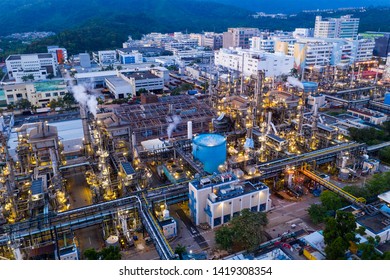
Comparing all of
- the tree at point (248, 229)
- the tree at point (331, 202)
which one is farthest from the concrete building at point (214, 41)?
the tree at point (248, 229)

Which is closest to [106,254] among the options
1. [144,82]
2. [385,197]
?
[385,197]

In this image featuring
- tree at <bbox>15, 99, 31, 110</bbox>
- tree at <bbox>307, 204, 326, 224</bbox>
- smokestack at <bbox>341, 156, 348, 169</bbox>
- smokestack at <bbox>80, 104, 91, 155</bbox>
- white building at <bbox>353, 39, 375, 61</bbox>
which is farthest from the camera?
white building at <bbox>353, 39, 375, 61</bbox>

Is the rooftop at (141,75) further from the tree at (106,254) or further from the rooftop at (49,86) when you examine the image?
the tree at (106,254)

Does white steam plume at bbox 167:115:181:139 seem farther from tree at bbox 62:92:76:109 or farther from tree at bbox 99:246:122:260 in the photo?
tree at bbox 62:92:76:109

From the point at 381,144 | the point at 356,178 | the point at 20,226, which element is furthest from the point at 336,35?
the point at 20,226

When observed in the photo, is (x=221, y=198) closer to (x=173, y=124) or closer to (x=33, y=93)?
(x=173, y=124)

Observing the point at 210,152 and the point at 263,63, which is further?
the point at 263,63

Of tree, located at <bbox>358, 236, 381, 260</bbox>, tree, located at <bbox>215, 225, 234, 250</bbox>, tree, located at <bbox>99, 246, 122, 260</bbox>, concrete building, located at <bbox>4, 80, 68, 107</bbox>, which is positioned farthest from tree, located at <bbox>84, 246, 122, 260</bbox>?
concrete building, located at <bbox>4, 80, 68, 107</bbox>
